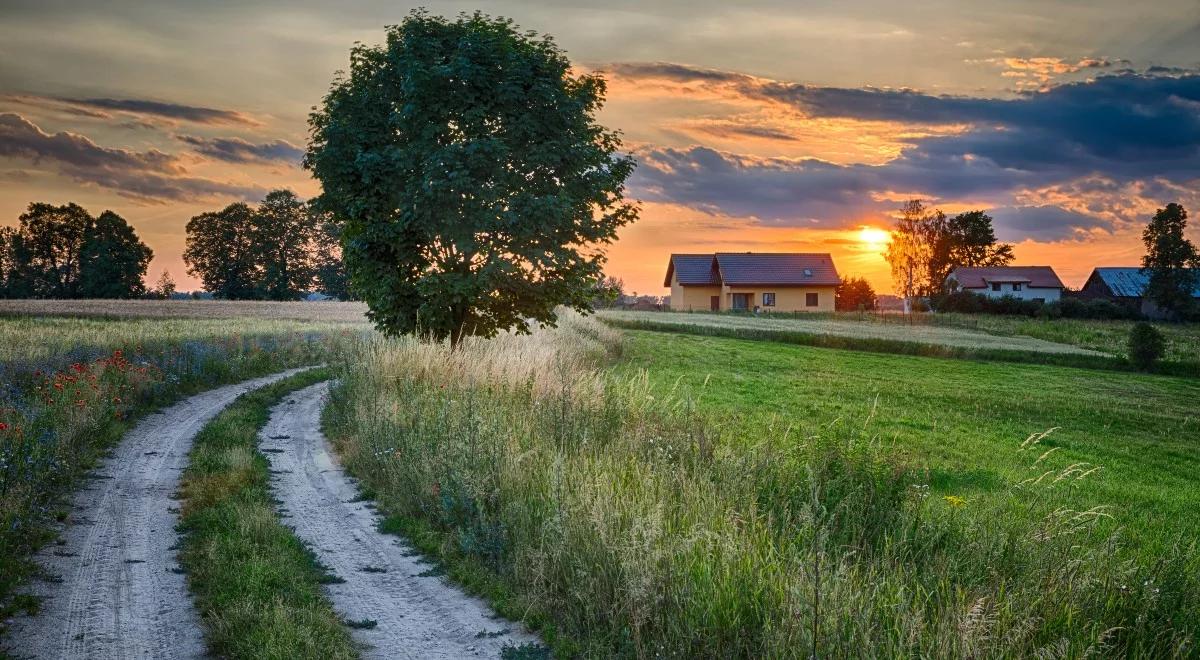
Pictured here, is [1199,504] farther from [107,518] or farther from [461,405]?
[107,518]

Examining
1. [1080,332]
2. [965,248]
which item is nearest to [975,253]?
[965,248]

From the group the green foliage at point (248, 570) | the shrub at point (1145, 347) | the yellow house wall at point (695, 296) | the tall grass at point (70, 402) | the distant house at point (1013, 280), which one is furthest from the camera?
the distant house at point (1013, 280)

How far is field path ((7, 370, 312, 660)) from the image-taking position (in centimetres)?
689

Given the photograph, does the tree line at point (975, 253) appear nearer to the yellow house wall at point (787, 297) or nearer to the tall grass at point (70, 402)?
the yellow house wall at point (787, 297)

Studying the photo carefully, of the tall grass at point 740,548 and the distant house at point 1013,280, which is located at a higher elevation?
the distant house at point 1013,280

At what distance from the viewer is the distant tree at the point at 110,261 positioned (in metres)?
76.2

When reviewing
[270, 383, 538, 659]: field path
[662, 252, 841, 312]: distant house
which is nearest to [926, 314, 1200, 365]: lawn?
[662, 252, 841, 312]: distant house

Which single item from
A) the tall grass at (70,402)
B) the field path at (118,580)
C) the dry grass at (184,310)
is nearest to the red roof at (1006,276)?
the dry grass at (184,310)

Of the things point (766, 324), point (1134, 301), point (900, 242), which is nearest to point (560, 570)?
point (766, 324)

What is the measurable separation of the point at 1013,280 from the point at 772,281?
118ft

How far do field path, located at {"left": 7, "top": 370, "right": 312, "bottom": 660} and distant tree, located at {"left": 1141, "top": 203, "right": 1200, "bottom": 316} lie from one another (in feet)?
301

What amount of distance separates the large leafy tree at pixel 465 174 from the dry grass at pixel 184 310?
112ft

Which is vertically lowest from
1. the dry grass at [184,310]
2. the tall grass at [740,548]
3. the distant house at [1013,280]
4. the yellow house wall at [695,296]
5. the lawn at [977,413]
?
the lawn at [977,413]

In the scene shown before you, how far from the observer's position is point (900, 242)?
3558 inches
